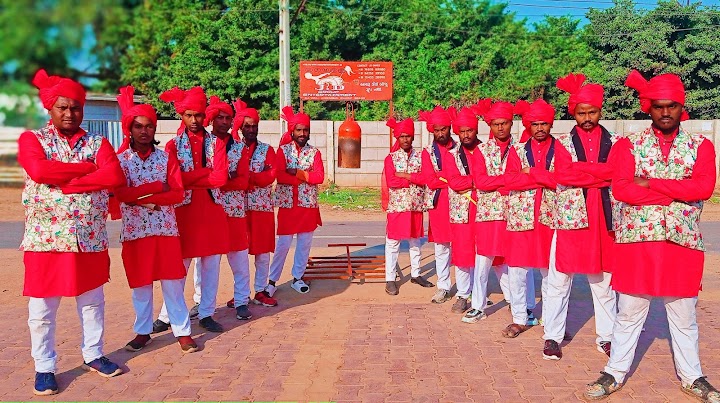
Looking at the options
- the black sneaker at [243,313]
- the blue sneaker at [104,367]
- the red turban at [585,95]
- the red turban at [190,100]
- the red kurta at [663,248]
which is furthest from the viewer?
the black sneaker at [243,313]

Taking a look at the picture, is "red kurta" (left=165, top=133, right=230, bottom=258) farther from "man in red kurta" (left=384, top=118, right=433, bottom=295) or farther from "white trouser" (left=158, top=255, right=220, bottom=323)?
"man in red kurta" (left=384, top=118, right=433, bottom=295)

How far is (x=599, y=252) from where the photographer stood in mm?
5113

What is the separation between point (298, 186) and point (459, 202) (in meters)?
1.98

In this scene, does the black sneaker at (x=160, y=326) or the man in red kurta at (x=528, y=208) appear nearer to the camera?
the man in red kurta at (x=528, y=208)

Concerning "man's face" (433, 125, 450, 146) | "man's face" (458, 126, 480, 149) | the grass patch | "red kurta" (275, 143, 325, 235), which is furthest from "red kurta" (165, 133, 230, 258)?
the grass patch

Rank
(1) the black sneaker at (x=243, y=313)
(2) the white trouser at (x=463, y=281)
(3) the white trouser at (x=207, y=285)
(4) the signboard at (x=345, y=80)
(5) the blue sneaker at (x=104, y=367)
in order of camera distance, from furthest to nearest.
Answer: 1. (4) the signboard at (x=345, y=80)
2. (2) the white trouser at (x=463, y=281)
3. (1) the black sneaker at (x=243, y=313)
4. (3) the white trouser at (x=207, y=285)
5. (5) the blue sneaker at (x=104, y=367)

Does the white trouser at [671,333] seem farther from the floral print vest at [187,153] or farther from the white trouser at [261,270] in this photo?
the white trouser at [261,270]

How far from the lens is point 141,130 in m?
5.16

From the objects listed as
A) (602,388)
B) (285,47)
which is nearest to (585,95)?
(602,388)

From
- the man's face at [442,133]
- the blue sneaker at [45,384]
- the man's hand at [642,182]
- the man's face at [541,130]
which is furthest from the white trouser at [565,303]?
the blue sneaker at [45,384]

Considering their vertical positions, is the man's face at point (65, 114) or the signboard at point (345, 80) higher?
the signboard at point (345, 80)

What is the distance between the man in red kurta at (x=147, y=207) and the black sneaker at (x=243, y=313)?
1.11 m

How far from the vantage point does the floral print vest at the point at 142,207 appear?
17.0 feet

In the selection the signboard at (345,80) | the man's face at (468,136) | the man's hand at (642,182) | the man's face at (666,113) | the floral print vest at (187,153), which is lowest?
the man's hand at (642,182)
